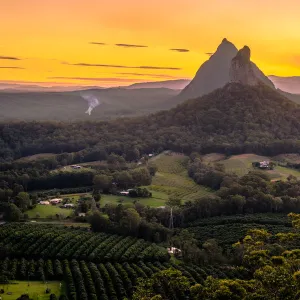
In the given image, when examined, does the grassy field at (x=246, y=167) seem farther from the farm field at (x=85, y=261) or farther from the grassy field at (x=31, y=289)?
the grassy field at (x=31, y=289)

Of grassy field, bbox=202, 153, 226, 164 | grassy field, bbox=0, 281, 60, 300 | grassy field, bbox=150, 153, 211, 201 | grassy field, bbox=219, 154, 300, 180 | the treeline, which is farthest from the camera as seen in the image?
grassy field, bbox=202, 153, 226, 164

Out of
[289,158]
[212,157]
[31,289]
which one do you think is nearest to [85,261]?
[31,289]

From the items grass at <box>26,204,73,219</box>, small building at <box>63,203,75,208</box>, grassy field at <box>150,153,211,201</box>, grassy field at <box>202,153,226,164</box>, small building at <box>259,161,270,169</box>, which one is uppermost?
small building at <box>259,161,270,169</box>

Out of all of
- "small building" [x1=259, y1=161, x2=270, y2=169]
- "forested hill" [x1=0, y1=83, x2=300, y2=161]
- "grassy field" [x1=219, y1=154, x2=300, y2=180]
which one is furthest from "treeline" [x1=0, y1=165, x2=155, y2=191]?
"forested hill" [x1=0, y1=83, x2=300, y2=161]

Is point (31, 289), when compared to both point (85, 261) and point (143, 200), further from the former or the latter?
point (143, 200)

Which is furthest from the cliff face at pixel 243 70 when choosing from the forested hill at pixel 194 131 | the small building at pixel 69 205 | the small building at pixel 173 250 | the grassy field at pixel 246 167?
the small building at pixel 173 250

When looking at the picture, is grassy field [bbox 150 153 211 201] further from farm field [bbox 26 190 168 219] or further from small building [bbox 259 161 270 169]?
small building [bbox 259 161 270 169]

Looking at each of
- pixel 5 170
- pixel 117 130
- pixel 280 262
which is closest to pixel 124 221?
pixel 280 262
